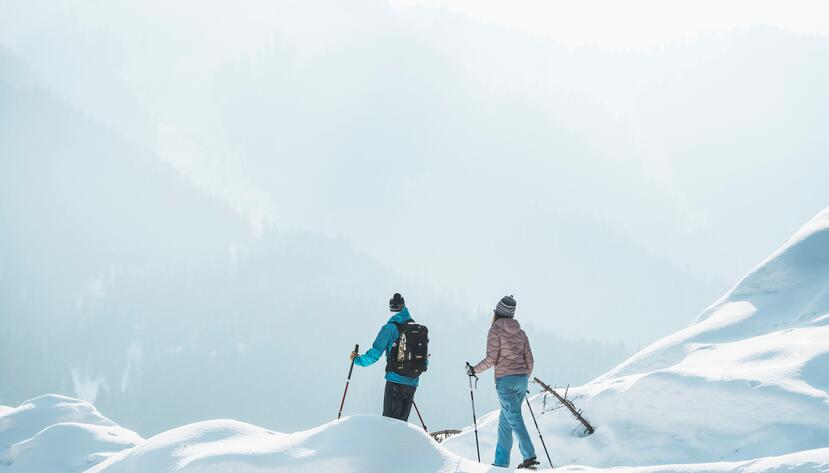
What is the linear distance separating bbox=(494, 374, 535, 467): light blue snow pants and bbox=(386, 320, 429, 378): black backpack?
1359mm

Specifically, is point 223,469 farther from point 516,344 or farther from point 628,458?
point 628,458

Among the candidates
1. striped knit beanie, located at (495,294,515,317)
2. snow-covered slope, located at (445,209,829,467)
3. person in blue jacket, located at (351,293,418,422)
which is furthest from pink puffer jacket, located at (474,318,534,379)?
snow-covered slope, located at (445,209,829,467)

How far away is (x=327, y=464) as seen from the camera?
7770 millimetres

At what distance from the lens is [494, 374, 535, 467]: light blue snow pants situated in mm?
9797

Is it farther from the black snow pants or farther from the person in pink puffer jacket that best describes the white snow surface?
the person in pink puffer jacket

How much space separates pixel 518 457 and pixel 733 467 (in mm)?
9303

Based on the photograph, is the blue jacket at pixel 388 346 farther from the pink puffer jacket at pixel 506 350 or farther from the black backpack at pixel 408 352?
the pink puffer jacket at pixel 506 350

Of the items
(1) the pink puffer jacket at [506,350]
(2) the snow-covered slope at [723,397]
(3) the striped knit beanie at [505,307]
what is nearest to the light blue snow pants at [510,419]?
(1) the pink puffer jacket at [506,350]

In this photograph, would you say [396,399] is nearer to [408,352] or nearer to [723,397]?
[408,352]

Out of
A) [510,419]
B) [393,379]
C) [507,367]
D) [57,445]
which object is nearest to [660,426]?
[510,419]

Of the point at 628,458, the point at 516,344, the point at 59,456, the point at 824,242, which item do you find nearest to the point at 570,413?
the point at 628,458

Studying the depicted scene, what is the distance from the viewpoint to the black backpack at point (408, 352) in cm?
1010

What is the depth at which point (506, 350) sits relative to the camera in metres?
10.1

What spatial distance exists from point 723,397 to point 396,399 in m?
7.19
